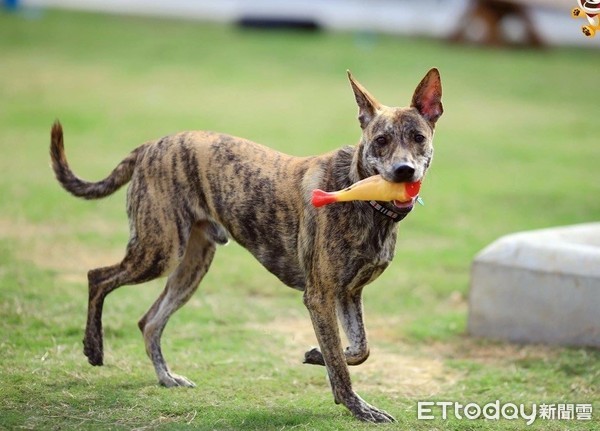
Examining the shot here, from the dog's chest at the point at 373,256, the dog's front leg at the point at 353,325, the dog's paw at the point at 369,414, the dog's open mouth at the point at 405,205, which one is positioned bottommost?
the dog's paw at the point at 369,414

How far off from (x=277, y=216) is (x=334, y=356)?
97cm

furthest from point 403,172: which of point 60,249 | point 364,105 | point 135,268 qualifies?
point 60,249

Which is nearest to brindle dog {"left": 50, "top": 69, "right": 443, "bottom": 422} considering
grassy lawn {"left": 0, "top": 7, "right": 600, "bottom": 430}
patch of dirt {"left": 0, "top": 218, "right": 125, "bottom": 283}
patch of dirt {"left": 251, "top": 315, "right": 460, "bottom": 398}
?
grassy lawn {"left": 0, "top": 7, "right": 600, "bottom": 430}

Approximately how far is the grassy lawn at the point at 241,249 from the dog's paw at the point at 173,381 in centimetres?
11

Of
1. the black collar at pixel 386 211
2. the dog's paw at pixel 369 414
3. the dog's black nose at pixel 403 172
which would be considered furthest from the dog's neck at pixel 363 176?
the dog's paw at pixel 369 414

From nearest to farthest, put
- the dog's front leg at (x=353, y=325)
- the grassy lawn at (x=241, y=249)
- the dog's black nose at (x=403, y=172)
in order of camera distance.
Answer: the dog's black nose at (x=403, y=172) → the dog's front leg at (x=353, y=325) → the grassy lawn at (x=241, y=249)

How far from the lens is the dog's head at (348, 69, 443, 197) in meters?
6.18

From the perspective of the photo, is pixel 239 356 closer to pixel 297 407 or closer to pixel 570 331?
pixel 297 407

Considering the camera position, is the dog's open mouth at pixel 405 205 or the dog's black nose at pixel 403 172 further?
the dog's open mouth at pixel 405 205

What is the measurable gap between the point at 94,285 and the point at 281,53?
1795 cm

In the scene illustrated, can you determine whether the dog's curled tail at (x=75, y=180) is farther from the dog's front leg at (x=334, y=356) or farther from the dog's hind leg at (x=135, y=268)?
the dog's front leg at (x=334, y=356)

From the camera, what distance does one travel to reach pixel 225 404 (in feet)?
21.9

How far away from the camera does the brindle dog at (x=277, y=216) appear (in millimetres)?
6426

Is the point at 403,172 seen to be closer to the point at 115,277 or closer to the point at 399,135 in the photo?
the point at 399,135
